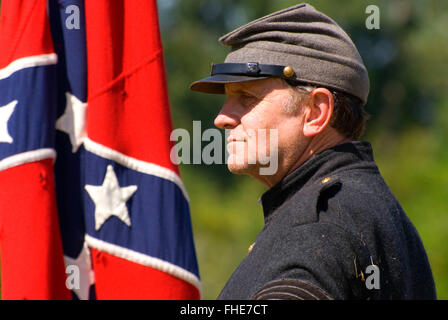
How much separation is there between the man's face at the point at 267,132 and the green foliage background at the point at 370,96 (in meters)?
14.2

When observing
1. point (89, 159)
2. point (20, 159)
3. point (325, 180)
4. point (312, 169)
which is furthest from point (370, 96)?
point (325, 180)

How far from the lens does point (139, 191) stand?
10.6 ft

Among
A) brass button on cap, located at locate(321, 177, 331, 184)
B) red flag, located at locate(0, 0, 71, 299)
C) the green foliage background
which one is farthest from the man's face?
the green foliage background

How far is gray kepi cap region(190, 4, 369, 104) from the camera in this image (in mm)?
2766

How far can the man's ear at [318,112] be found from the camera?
2.77 m

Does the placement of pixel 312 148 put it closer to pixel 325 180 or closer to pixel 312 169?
pixel 312 169

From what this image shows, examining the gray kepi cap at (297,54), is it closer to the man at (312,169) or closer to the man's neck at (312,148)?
the man at (312,169)

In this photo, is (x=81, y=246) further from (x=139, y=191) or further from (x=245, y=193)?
(x=245, y=193)

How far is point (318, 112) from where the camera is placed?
280 centimetres

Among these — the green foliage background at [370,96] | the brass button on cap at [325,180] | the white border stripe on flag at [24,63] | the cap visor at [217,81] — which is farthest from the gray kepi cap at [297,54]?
the green foliage background at [370,96]

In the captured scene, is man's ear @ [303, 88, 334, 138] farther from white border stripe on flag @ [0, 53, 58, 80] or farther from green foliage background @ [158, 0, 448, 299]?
green foliage background @ [158, 0, 448, 299]

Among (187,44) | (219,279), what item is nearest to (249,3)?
(187,44)

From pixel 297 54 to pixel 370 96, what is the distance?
70.4ft

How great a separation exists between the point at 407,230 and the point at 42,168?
4.27 feet
